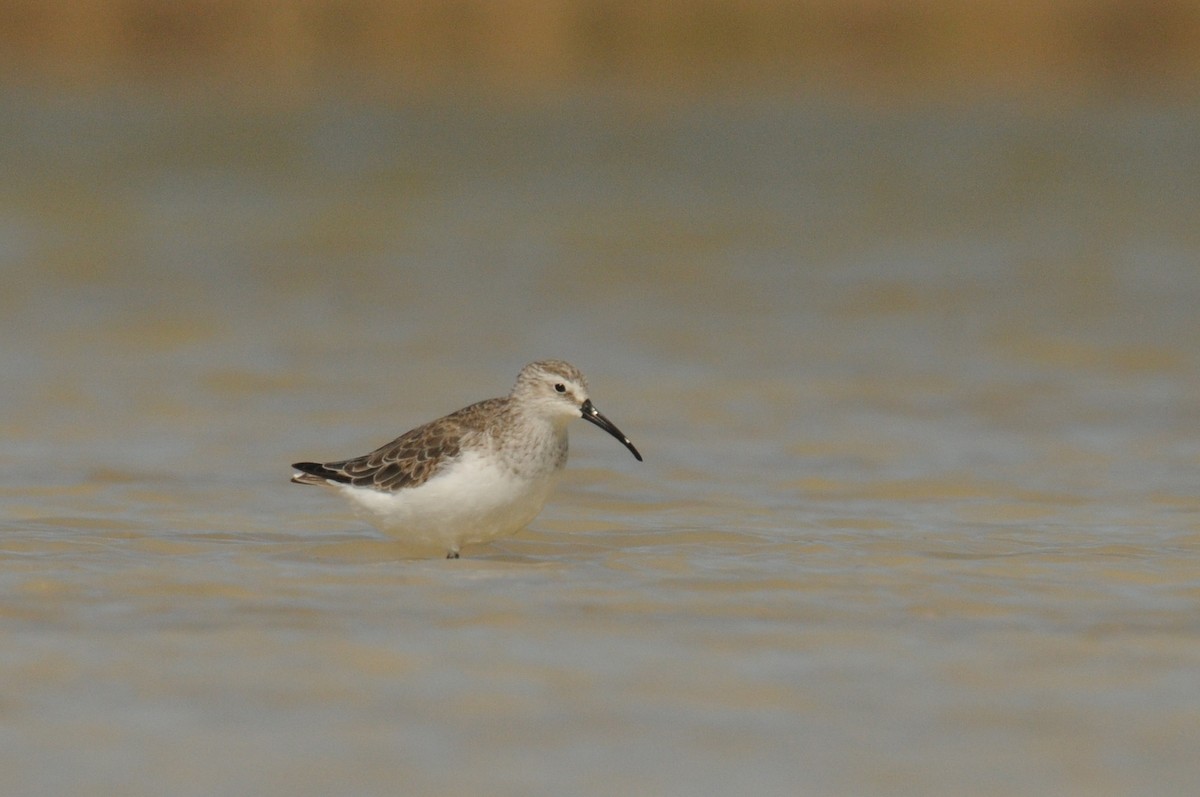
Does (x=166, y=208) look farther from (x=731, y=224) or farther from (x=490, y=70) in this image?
(x=490, y=70)

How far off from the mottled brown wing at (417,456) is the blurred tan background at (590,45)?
Result: 29.6 metres

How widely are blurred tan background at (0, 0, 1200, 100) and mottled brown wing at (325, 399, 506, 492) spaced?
29598 millimetres

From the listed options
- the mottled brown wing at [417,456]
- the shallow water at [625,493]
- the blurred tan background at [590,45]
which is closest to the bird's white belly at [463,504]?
the mottled brown wing at [417,456]

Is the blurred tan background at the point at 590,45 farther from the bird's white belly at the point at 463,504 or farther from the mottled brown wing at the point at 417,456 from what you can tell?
the bird's white belly at the point at 463,504

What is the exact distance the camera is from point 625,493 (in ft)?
35.3

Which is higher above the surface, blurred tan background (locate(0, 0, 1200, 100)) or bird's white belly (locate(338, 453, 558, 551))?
blurred tan background (locate(0, 0, 1200, 100))

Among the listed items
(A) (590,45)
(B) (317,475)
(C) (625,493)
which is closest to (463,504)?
(B) (317,475)

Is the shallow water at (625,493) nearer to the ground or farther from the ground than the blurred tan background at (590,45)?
nearer to the ground

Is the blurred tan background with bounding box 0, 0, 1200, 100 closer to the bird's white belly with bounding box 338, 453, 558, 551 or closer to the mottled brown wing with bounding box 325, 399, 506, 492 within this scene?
the mottled brown wing with bounding box 325, 399, 506, 492

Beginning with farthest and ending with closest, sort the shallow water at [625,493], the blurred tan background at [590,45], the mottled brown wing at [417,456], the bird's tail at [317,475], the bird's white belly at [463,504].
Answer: the blurred tan background at [590,45]
the bird's tail at [317,475]
the mottled brown wing at [417,456]
the bird's white belly at [463,504]
the shallow water at [625,493]

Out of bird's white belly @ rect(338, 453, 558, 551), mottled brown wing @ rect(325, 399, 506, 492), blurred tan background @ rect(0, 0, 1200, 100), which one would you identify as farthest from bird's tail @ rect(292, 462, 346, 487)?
blurred tan background @ rect(0, 0, 1200, 100)

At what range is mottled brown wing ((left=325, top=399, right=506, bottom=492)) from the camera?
8.98 meters

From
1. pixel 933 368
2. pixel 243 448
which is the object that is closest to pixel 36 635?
pixel 243 448

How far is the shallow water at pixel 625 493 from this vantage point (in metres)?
5.99
